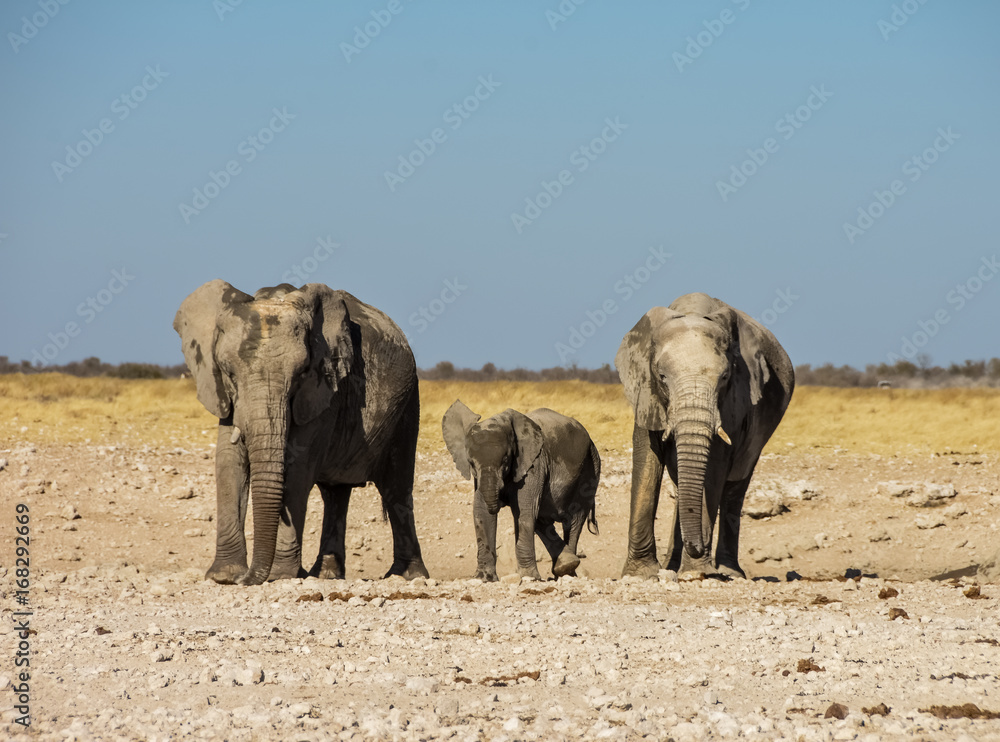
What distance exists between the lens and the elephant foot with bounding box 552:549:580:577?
13.2 m

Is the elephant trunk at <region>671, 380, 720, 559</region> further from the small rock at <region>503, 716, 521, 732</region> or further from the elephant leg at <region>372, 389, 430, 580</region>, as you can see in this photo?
the small rock at <region>503, 716, 521, 732</region>

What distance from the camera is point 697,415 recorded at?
1101 centimetres

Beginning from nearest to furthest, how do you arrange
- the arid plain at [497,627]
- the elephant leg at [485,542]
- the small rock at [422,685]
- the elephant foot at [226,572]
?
the arid plain at [497,627], the small rock at [422,685], the elephant foot at [226,572], the elephant leg at [485,542]

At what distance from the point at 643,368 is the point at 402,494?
312 centimetres

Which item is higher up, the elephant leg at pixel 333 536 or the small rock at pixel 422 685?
the elephant leg at pixel 333 536

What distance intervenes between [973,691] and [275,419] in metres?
6.21

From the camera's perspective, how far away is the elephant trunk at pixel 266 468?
11039 mm

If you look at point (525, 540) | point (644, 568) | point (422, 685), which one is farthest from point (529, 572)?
point (422, 685)

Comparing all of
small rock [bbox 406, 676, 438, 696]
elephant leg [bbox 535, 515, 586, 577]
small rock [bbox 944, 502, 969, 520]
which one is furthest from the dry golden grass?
small rock [bbox 406, 676, 438, 696]

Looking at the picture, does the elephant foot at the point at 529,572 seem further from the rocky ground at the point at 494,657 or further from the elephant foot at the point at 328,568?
the elephant foot at the point at 328,568

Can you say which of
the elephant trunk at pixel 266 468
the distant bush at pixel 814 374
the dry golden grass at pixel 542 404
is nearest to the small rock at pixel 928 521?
the dry golden grass at pixel 542 404

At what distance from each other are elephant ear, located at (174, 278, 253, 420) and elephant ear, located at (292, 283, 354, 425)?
0.61 metres

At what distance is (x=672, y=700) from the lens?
6629 mm

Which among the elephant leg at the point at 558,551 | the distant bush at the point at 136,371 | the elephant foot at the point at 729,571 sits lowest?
the elephant foot at the point at 729,571
